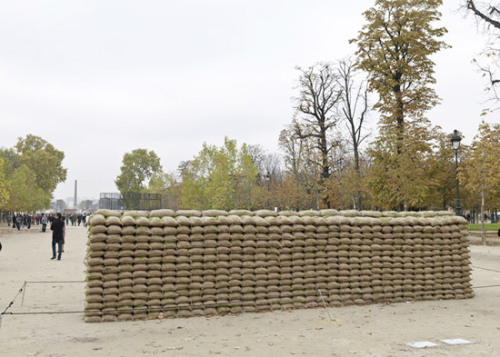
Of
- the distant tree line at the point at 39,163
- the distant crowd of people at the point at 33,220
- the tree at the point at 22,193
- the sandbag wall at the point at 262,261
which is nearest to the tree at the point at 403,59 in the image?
the sandbag wall at the point at 262,261

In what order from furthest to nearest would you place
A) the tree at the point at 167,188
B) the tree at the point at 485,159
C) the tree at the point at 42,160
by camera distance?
the tree at the point at 42,160
the tree at the point at 167,188
the tree at the point at 485,159

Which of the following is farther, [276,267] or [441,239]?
[441,239]

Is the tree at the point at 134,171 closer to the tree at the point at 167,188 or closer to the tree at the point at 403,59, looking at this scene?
the tree at the point at 167,188

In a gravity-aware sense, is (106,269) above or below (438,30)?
below

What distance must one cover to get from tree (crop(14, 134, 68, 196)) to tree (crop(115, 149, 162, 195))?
37.0 ft

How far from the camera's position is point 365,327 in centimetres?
764

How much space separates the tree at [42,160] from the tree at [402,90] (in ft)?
205

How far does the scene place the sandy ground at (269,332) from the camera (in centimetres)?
635

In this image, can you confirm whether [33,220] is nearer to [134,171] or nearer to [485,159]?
[134,171]

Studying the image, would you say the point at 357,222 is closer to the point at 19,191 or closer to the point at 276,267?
the point at 276,267

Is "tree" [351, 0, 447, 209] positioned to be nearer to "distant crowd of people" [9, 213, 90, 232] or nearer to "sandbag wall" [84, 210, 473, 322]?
"sandbag wall" [84, 210, 473, 322]

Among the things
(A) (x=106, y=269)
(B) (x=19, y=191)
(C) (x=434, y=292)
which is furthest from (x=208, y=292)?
(B) (x=19, y=191)

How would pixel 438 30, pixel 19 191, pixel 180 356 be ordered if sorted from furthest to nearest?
pixel 19 191 → pixel 438 30 → pixel 180 356

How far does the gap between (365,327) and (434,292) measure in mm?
3330
